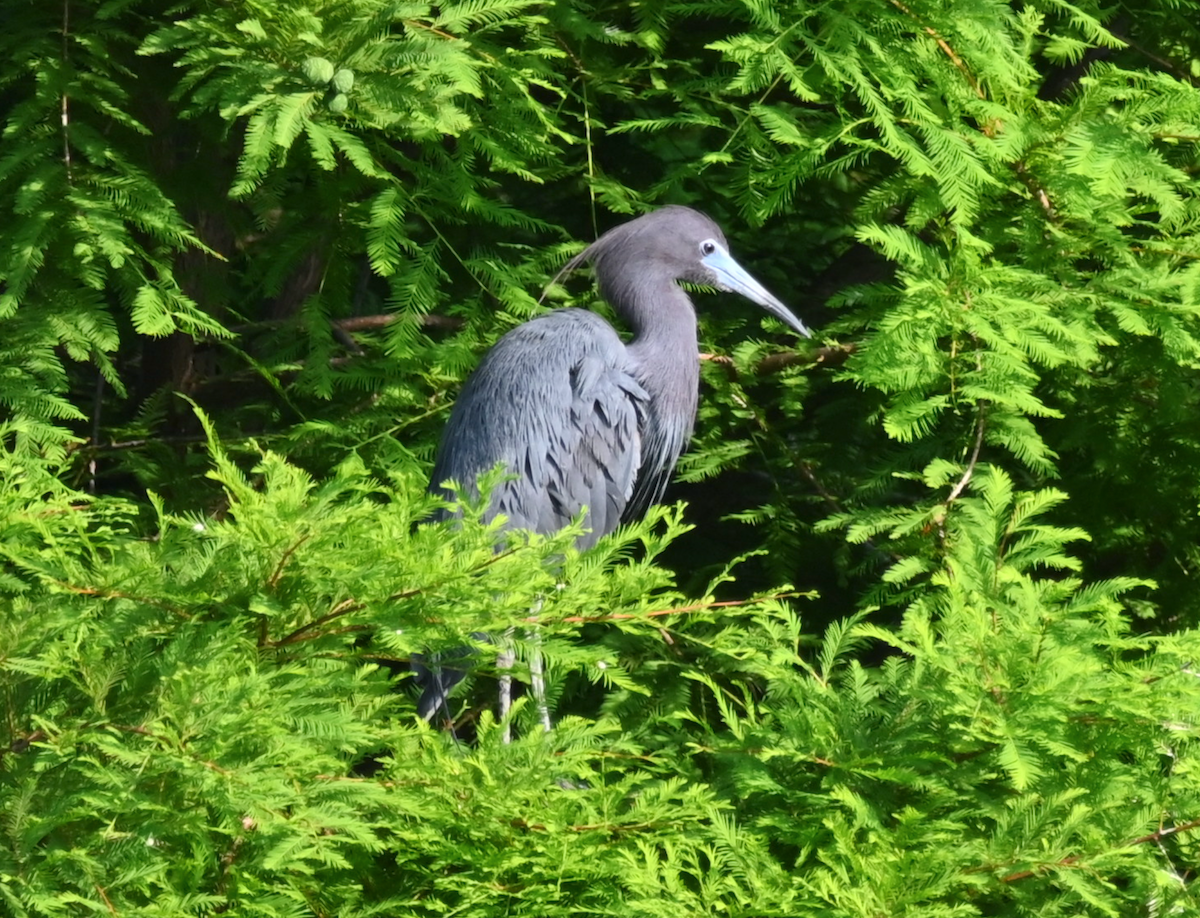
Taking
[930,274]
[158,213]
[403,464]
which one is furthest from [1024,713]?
[158,213]

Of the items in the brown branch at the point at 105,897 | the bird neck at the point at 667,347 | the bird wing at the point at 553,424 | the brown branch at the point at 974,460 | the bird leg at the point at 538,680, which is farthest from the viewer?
the bird neck at the point at 667,347

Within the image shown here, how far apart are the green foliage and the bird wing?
150 millimetres

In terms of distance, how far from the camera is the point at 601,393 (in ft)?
12.8

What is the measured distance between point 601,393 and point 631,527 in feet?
5.38

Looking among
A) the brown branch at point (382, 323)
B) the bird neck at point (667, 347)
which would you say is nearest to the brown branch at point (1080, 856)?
the bird neck at point (667, 347)

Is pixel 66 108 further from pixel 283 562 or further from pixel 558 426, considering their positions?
pixel 283 562

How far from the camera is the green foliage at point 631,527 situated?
209 cm

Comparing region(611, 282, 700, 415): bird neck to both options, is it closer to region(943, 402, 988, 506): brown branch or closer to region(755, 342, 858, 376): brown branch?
region(755, 342, 858, 376): brown branch

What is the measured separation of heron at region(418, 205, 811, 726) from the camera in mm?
3756

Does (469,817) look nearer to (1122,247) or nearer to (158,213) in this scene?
Result: (158,213)

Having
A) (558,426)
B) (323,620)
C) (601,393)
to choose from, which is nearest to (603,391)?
(601,393)

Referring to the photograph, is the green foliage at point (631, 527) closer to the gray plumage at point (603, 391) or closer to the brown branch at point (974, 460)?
the brown branch at point (974, 460)

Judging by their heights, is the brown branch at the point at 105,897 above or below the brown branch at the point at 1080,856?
above

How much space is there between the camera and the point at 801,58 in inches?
139
